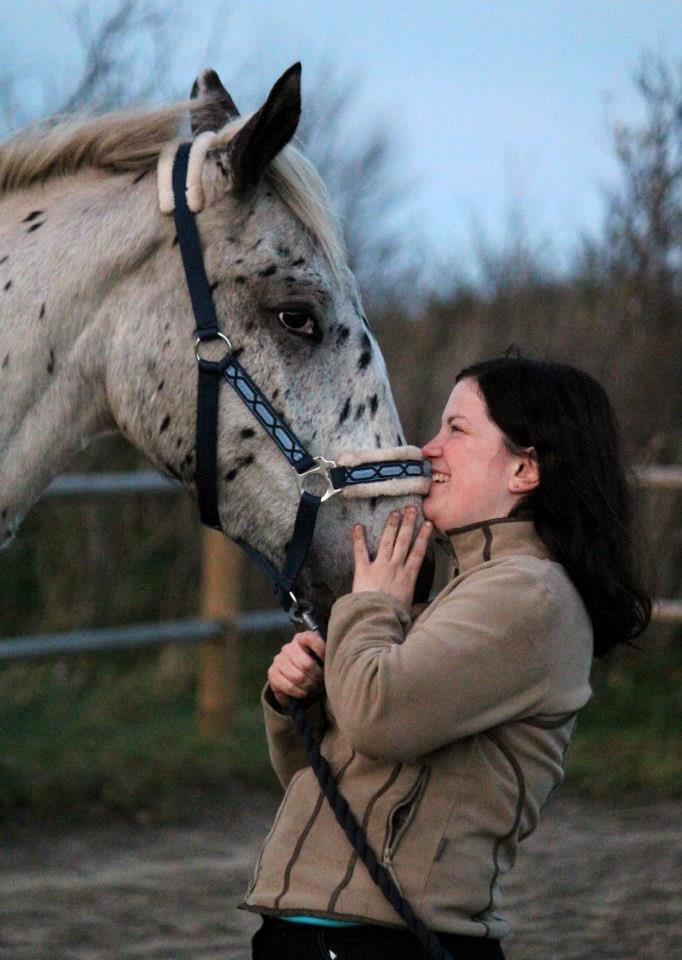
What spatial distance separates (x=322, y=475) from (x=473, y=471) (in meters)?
0.28

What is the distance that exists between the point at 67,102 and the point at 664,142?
147 inches

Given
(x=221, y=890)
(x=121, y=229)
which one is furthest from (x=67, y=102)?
(x=221, y=890)

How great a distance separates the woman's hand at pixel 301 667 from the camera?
2.07 metres

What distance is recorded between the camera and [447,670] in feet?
6.03

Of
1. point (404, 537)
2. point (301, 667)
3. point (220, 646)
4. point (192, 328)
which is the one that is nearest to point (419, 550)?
point (404, 537)

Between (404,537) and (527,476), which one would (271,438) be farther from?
(527,476)

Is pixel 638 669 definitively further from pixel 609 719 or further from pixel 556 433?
pixel 556 433

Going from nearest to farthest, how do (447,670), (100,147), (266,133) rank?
1. (447,670)
2. (266,133)
3. (100,147)

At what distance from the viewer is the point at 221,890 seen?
410 centimetres

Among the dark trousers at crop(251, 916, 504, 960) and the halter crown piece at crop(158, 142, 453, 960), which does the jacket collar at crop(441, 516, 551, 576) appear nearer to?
the halter crown piece at crop(158, 142, 453, 960)

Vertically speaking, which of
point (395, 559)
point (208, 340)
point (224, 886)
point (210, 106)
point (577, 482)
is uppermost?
point (210, 106)

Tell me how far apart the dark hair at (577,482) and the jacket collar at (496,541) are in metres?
0.02

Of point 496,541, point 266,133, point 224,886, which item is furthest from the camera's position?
point 224,886

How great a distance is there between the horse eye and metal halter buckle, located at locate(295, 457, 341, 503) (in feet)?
0.83
